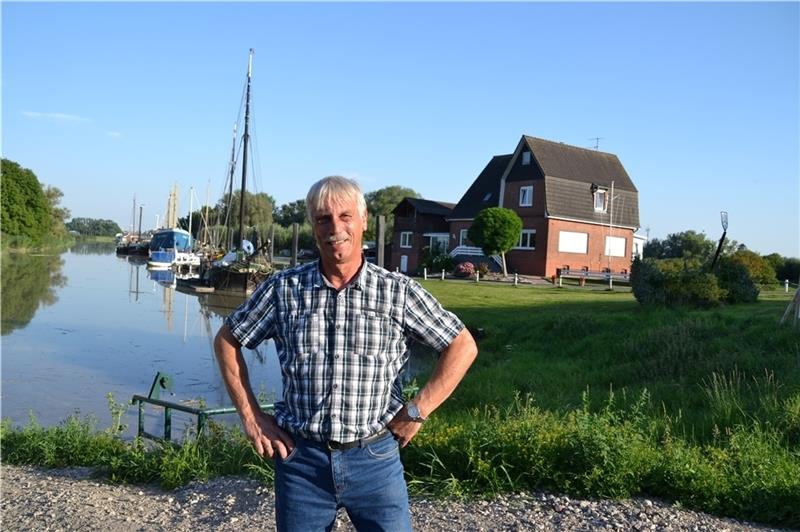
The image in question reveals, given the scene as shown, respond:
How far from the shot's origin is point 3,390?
13.7 metres

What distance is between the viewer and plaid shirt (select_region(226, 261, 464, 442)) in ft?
9.06

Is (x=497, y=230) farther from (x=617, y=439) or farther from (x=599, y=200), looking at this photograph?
(x=617, y=439)

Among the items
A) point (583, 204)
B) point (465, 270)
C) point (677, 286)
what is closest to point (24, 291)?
point (465, 270)

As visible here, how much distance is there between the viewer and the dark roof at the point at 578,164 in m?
42.6

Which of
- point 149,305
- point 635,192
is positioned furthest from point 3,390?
point 635,192

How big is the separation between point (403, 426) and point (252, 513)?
2.84m

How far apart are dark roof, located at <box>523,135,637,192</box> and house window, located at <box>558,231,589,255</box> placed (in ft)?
11.3

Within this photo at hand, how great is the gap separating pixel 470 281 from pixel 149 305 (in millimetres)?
15556

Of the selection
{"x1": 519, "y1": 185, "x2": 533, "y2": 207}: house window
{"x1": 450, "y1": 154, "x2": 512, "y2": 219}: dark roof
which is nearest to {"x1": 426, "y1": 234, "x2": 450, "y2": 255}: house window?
{"x1": 450, "y1": 154, "x2": 512, "y2": 219}: dark roof

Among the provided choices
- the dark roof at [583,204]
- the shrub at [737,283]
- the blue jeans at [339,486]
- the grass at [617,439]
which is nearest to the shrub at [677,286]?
the shrub at [737,283]

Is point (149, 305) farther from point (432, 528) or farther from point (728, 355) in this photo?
point (432, 528)

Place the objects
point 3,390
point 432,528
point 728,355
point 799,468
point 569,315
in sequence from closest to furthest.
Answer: point 432,528, point 799,468, point 728,355, point 3,390, point 569,315

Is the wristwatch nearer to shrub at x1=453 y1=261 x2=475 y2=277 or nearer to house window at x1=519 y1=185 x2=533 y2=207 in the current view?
shrub at x1=453 y1=261 x2=475 y2=277

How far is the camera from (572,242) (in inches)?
1658
